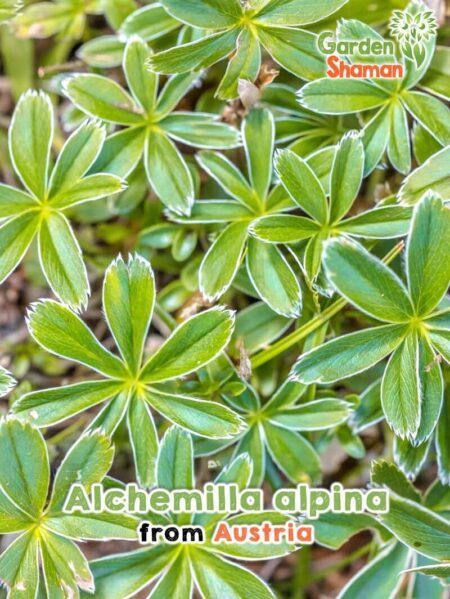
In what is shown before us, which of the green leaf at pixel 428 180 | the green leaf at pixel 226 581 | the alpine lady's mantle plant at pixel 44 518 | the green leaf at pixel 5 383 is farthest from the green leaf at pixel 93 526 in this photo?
the green leaf at pixel 428 180

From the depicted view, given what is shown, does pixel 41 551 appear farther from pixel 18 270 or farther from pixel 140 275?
pixel 18 270

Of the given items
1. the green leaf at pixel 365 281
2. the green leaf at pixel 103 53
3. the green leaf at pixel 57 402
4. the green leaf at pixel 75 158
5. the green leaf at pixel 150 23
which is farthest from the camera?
the green leaf at pixel 103 53

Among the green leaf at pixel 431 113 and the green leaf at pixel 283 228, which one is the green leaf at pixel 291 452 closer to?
the green leaf at pixel 283 228

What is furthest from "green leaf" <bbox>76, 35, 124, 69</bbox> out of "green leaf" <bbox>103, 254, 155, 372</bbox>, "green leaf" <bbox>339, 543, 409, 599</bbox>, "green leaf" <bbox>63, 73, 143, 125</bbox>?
"green leaf" <bbox>339, 543, 409, 599</bbox>

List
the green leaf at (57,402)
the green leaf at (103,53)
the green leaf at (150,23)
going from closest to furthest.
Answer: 1. the green leaf at (57,402)
2. the green leaf at (150,23)
3. the green leaf at (103,53)

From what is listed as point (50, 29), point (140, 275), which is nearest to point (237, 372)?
Answer: point (140, 275)
